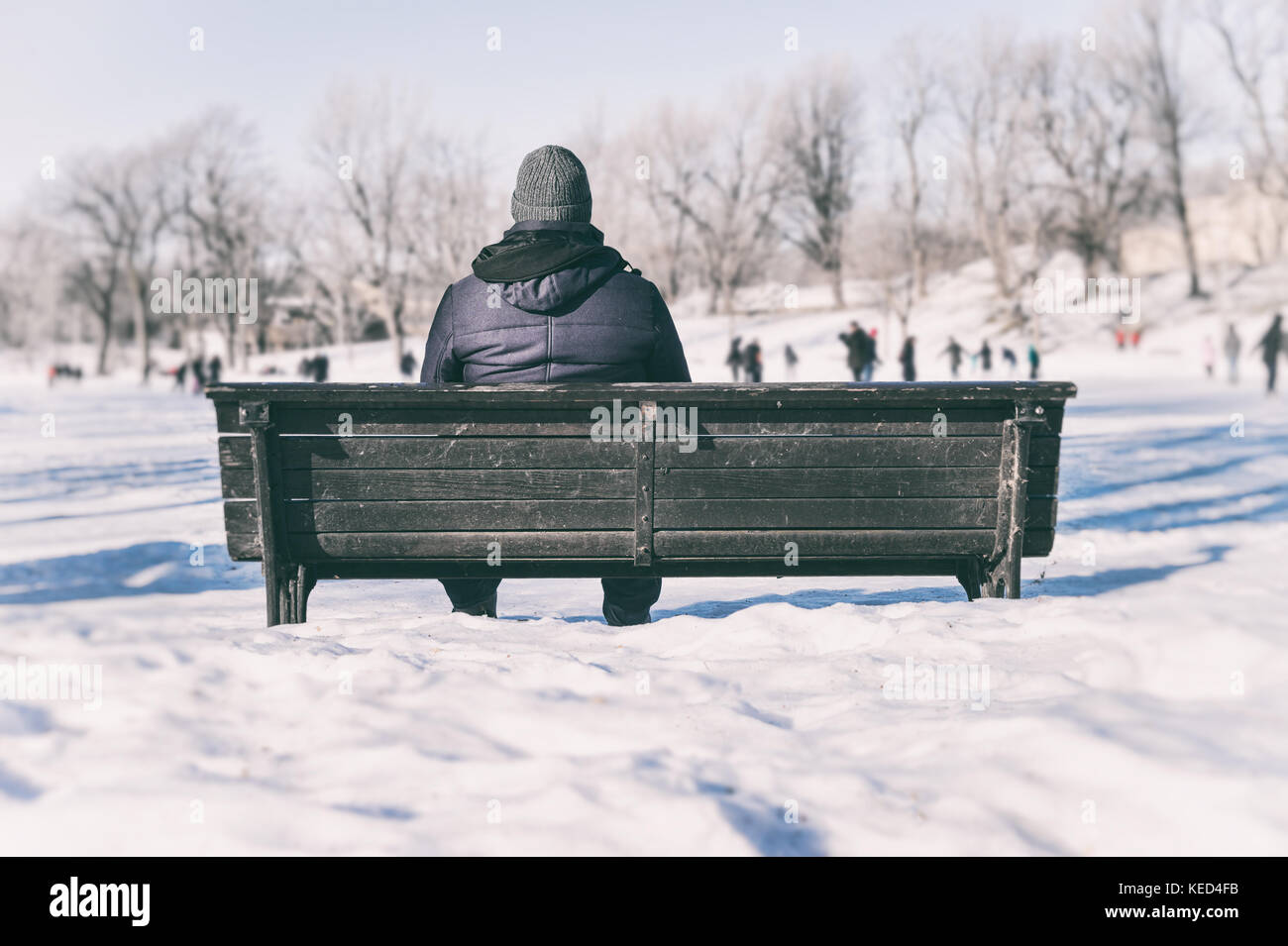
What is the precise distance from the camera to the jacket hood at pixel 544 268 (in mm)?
4191

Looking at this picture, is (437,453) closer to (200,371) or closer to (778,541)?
(778,541)

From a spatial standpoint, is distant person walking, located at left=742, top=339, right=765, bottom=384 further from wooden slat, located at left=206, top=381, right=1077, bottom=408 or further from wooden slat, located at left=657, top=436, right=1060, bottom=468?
wooden slat, located at left=206, top=381, right=1077, bottom=408

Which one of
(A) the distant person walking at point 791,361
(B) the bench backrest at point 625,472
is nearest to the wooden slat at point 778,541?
(B) the bench backrest at point 625,472

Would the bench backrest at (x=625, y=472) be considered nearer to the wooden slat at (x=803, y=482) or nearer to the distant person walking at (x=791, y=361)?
the wooden slat at (x=803, y=482)

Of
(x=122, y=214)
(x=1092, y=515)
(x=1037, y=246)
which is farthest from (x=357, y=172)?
(x=1092, y=515)

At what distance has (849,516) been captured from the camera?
169 inches

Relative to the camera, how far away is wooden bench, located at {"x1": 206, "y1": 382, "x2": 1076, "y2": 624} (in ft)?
13.5

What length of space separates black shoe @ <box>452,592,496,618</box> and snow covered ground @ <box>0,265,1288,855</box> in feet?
0.70

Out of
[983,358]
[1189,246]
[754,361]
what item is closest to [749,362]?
[754,361]

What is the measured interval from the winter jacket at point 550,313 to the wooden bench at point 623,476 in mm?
313

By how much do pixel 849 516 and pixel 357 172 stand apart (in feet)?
181

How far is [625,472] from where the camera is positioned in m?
4.21

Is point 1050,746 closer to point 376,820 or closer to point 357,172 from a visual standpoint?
point 376,820

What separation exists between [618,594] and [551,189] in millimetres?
1731
